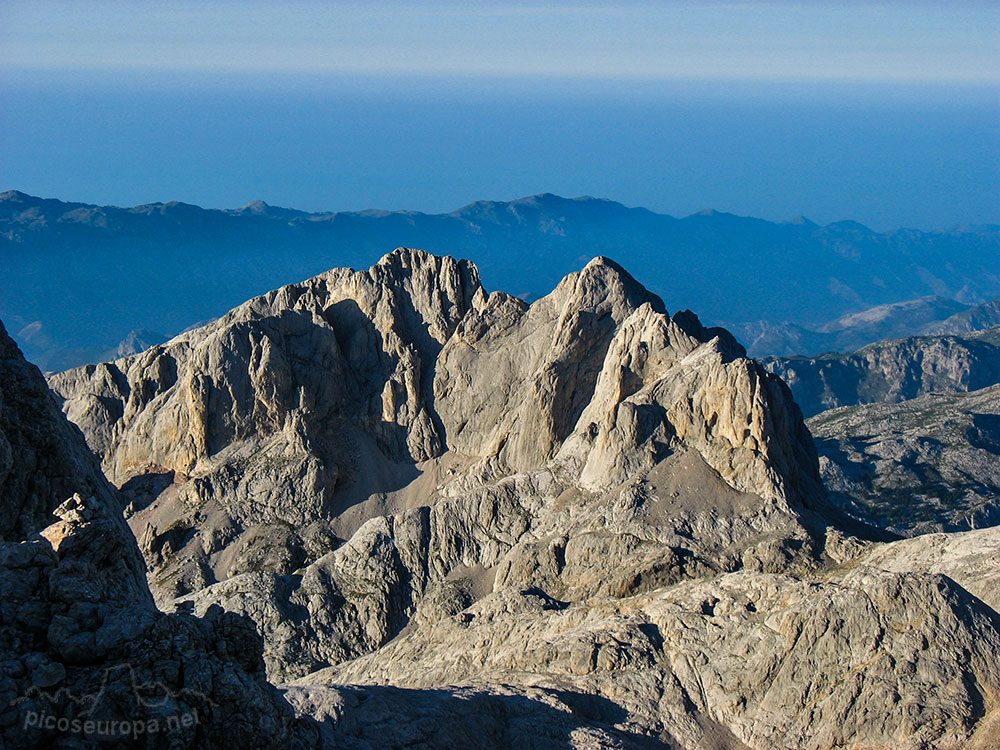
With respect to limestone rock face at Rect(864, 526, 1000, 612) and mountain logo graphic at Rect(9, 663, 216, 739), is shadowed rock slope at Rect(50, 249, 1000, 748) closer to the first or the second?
limestone rock face at Rect(864, 526, 1000, 612)

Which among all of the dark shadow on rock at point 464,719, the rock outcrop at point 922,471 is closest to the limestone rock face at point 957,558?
the dark shadow on rock at point 464,719

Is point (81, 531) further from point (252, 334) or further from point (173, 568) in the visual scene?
point (252, 334)

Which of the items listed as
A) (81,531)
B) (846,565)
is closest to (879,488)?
(846,565)

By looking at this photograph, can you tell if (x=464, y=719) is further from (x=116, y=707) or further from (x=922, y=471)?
(x=922, y=471)

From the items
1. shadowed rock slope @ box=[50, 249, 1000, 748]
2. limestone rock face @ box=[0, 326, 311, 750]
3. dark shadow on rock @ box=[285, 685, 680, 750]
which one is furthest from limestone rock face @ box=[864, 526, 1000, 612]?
limestone rock face @ box=[0, 326, 311, 750]

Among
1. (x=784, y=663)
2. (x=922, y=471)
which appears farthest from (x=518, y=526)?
(x=922, y=471)

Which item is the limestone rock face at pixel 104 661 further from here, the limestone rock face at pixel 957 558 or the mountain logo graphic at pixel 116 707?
the limestone rock face at pixel 957 558
